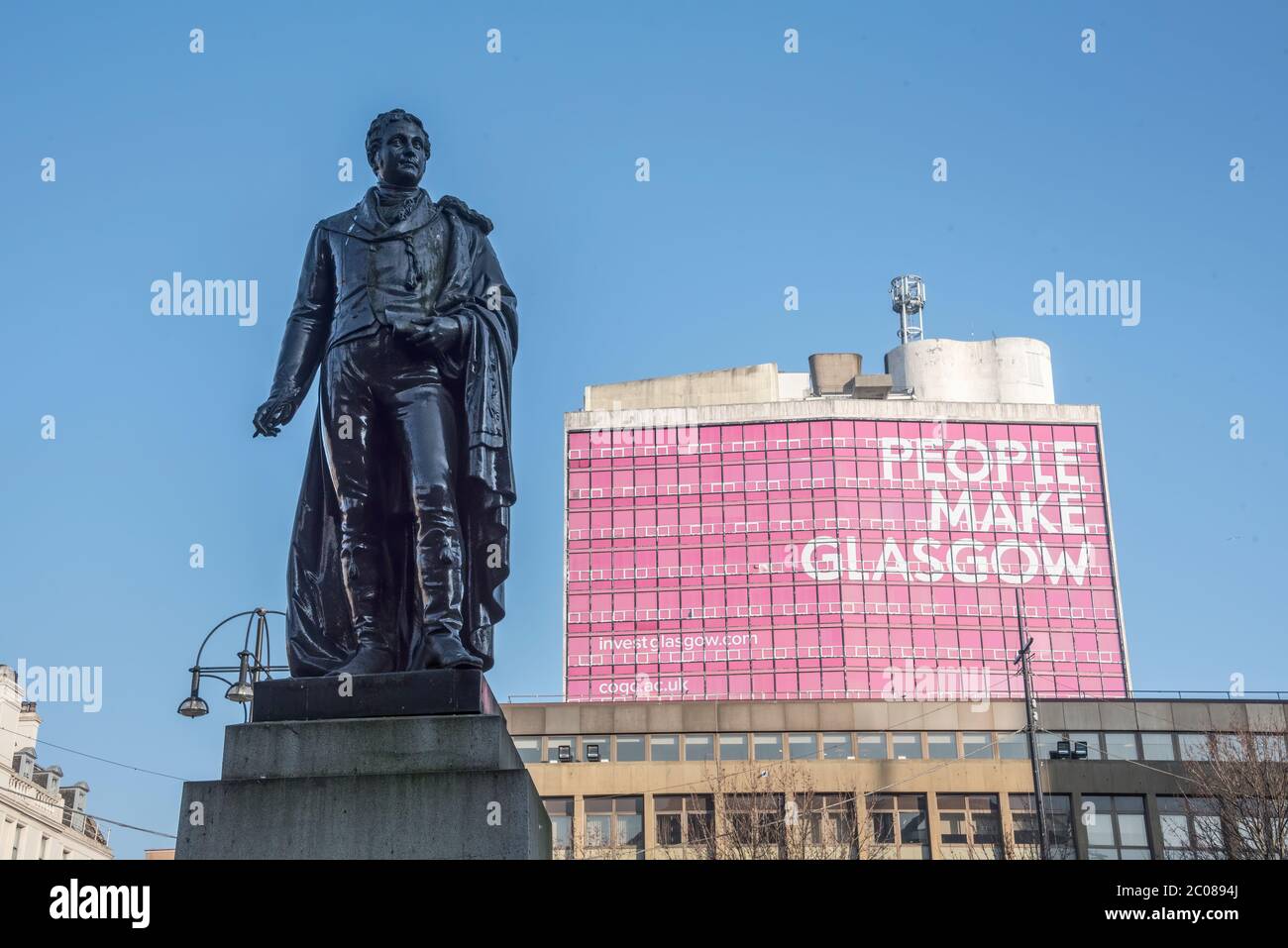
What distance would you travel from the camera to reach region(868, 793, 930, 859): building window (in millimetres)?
75688

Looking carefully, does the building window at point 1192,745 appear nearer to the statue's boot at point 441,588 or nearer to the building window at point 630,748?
the building window at point 630,748

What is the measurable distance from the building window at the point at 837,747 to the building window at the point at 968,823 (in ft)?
18.7

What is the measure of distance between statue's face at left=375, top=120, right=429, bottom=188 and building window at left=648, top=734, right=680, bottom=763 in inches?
2833

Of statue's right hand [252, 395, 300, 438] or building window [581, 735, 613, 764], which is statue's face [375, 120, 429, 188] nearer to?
statue's right hand [252, 395, 300, 438]

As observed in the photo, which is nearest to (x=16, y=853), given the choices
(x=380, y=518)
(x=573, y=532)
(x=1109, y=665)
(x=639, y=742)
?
(x=639, y=742)

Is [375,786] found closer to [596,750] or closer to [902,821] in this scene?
[902,821]

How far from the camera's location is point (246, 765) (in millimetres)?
8633

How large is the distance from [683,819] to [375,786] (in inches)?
2721

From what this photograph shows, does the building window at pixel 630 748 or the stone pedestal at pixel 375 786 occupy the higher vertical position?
the building window at pixel 630 748

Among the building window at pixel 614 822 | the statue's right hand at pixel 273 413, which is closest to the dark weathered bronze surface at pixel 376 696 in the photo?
the statue's right hand at pixel 273 413

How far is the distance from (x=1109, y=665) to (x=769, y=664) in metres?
24.7

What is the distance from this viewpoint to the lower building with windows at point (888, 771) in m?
73.9

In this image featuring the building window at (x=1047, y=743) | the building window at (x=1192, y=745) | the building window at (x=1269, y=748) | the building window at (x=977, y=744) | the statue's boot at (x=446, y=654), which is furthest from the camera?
the building window at (x=977, y=744)

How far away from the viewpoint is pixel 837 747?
266 ft
